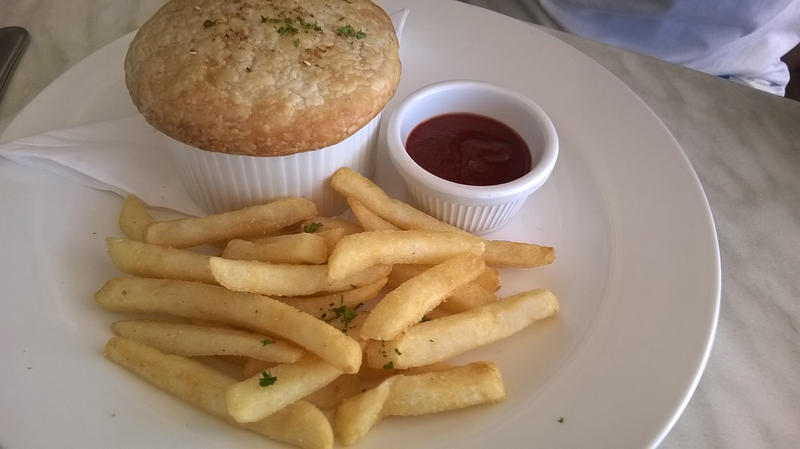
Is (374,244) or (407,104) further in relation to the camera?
(407,104)

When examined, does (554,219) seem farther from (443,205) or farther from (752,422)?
(752,422)

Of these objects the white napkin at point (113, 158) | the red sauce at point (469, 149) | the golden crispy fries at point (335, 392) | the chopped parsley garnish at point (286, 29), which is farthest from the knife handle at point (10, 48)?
the golden crispy fries at point (335, 392)

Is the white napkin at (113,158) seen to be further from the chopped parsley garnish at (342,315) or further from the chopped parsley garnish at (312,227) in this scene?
the chopped parsley garnish at (342,315)

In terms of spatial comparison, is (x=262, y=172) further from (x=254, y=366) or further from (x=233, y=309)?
(x=254, y=366)

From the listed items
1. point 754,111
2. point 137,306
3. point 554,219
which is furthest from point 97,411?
point 754,111

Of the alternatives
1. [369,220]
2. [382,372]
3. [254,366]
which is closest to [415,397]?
[382,372]

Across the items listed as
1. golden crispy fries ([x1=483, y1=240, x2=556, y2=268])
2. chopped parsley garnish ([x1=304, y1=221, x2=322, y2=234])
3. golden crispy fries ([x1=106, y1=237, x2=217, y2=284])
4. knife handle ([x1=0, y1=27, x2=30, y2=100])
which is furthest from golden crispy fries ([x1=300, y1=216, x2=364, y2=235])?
knife handle ([x1=0, y1=27, x2=30, y2=100])

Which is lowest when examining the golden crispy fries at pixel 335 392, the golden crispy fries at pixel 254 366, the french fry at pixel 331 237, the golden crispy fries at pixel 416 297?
the golden crispy fries at pixel 335 392
